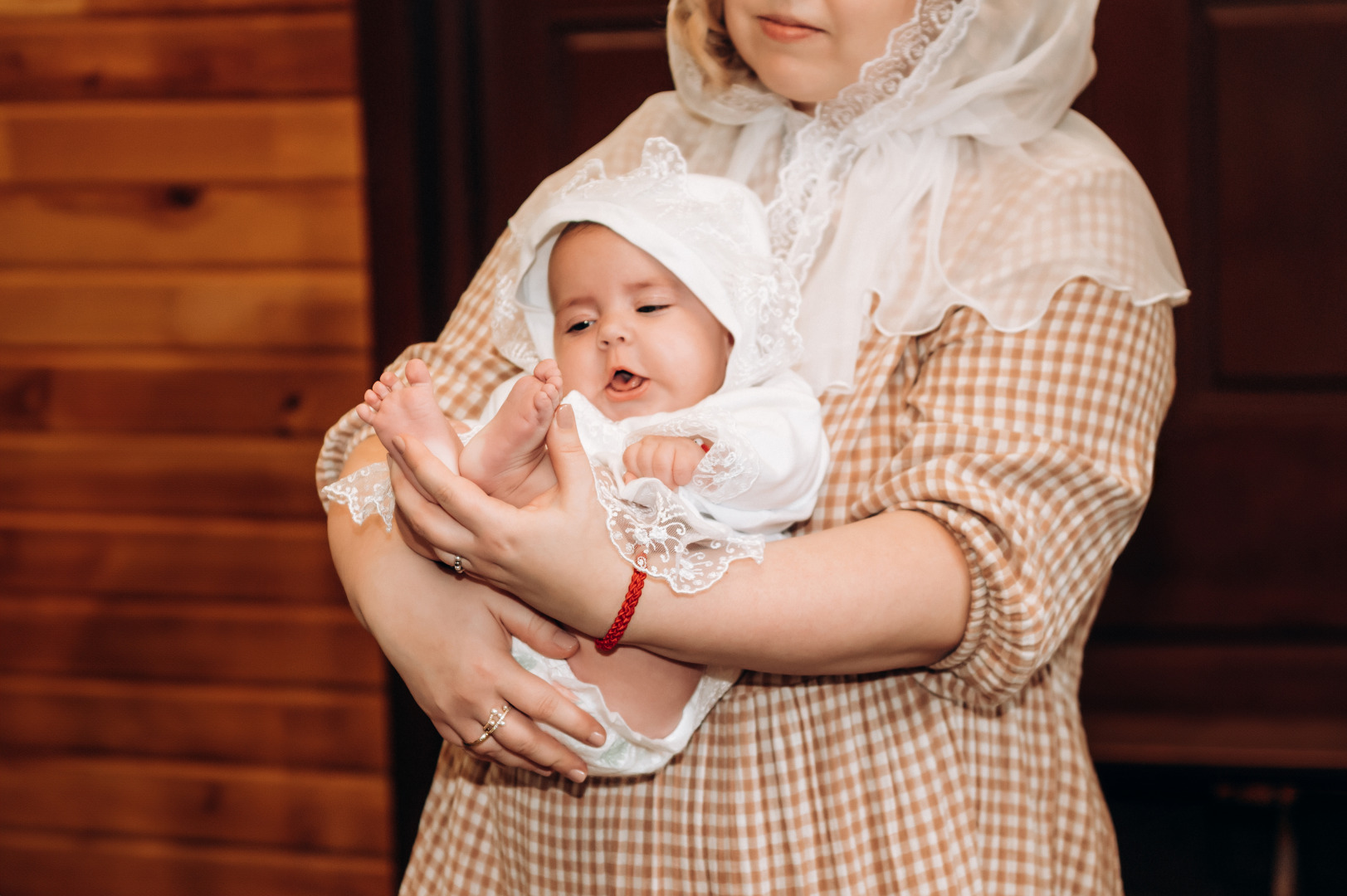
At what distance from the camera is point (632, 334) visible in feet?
3.66

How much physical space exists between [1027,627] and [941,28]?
1.88ft

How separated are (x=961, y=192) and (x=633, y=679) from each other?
1.88ft

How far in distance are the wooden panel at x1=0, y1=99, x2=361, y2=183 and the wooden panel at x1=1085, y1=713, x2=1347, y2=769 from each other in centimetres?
175

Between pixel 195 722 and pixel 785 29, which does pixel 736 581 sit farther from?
pixel 195 722

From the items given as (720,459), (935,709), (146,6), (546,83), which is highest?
(146,6)

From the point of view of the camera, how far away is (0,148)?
7.66 feet

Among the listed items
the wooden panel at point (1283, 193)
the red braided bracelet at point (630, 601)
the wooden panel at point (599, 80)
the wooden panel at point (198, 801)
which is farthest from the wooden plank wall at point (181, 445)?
the wooden panel at point (1283, 193)

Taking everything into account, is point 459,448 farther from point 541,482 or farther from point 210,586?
point 210,586

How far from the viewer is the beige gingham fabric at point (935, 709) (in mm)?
986

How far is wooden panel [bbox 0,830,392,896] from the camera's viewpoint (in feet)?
7.77

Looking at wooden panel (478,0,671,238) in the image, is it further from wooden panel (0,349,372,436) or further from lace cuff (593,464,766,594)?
lace cuff (593,464,766,594)

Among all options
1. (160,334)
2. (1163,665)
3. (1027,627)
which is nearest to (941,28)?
(1027,627)

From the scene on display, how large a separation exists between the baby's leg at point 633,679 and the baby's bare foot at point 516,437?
186 millimetres

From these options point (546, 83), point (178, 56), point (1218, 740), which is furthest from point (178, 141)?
point (1218, 740)
